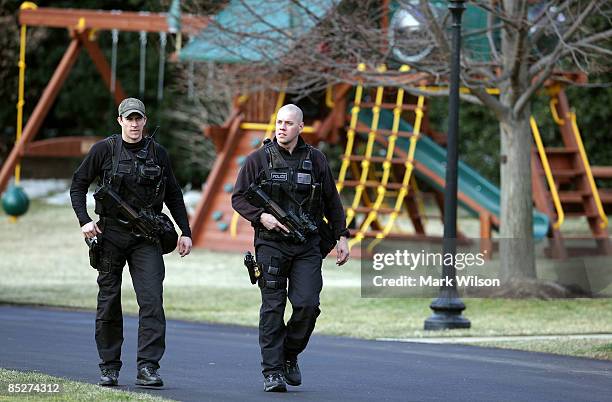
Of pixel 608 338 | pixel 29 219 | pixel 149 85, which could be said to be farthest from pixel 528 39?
pixel 149 85

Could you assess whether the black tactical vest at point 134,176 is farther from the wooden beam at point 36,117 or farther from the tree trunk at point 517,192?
the wooden beam at point 36,117

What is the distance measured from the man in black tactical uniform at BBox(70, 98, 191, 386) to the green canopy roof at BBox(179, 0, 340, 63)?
9.38 metres

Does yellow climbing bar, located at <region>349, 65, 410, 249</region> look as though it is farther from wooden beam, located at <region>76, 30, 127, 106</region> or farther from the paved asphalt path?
the paved asphalt path

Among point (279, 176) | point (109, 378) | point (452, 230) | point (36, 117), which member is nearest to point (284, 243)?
point (279, 176)

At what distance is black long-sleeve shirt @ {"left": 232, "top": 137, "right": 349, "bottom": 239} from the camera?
9203 mm

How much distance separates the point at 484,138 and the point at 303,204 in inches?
1223

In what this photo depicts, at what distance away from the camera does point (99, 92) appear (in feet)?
150

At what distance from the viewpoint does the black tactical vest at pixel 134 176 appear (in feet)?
30.1

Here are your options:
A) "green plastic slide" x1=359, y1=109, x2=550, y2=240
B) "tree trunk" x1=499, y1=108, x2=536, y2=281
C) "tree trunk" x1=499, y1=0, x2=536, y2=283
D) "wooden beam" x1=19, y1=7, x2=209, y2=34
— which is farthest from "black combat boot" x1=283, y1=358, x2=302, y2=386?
"wooden beam" x1=19, y1=7, x2=209, y2=34

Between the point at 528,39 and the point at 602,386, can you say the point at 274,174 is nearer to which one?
the point at 602,386

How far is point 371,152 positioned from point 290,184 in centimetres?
1870

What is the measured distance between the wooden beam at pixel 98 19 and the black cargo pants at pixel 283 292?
18.5 meters

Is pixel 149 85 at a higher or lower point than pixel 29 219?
higher

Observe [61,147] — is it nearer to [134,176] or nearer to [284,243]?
[134,176]
